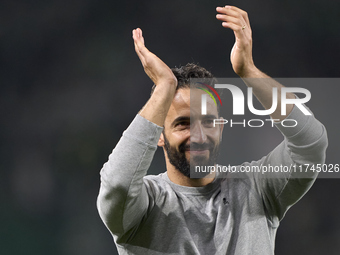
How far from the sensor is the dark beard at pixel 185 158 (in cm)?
129

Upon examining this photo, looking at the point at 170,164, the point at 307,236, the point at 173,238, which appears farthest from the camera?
the point at 307,236

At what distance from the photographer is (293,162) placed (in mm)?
1257

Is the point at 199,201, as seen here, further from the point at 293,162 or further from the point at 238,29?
the point at 238,29

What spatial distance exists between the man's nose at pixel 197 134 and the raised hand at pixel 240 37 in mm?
210

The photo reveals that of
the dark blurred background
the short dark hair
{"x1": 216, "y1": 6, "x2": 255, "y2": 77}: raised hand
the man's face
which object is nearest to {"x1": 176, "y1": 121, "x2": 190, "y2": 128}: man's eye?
the man's face

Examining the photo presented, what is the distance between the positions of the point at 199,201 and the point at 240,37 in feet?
A: 1.65

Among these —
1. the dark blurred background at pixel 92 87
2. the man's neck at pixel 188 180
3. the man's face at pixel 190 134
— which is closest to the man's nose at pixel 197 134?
the man's face at pixel 190 134

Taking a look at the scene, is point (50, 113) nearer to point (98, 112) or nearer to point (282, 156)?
point (98, 112)

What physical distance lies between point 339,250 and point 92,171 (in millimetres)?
1677

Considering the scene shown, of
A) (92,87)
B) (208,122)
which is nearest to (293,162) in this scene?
(208,122)

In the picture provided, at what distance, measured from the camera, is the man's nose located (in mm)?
1300

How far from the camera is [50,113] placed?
9.30 feet

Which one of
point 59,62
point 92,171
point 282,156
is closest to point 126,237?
point 282,156

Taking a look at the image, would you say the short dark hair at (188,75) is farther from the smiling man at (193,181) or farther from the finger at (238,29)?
the finger at (238,29)
